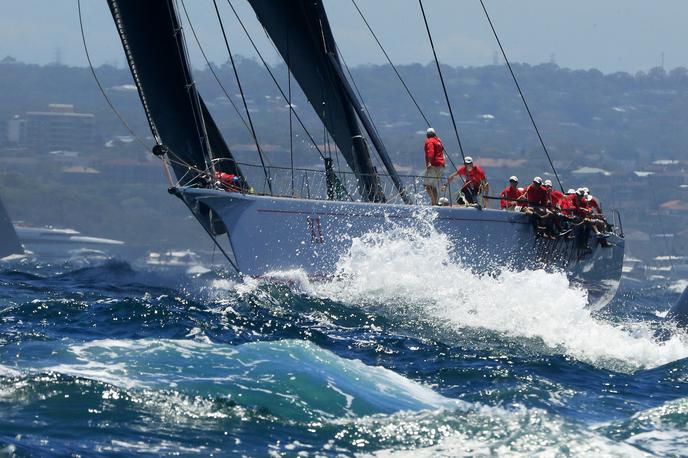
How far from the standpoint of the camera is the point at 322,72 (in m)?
20.6

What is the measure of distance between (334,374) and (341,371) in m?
0.22

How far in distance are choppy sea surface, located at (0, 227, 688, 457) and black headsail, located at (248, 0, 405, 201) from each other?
8.65 feet

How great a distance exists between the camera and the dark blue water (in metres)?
9.34

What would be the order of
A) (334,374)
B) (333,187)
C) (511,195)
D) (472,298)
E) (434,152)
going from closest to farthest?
(334,374)
(472,298)
(333,187)
(434,152)
(511,195)

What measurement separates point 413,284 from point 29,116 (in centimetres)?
13911

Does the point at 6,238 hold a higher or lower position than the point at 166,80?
lower

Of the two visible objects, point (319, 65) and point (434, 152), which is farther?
point (319, 65)

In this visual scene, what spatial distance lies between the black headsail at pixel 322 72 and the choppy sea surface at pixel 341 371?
8.65 feet

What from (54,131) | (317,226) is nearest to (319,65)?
(317,226)

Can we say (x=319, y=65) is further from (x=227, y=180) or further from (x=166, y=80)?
(x=166, y=80)

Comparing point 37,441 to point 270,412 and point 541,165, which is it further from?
point 541,165

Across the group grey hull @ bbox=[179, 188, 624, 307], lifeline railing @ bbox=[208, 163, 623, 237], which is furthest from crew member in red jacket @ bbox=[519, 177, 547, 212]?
grey hull @ bbox=[179, 188, 624, 307]

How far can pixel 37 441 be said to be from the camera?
8.79m

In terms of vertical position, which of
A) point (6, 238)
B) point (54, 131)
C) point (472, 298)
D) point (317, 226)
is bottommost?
point (54, 131)
